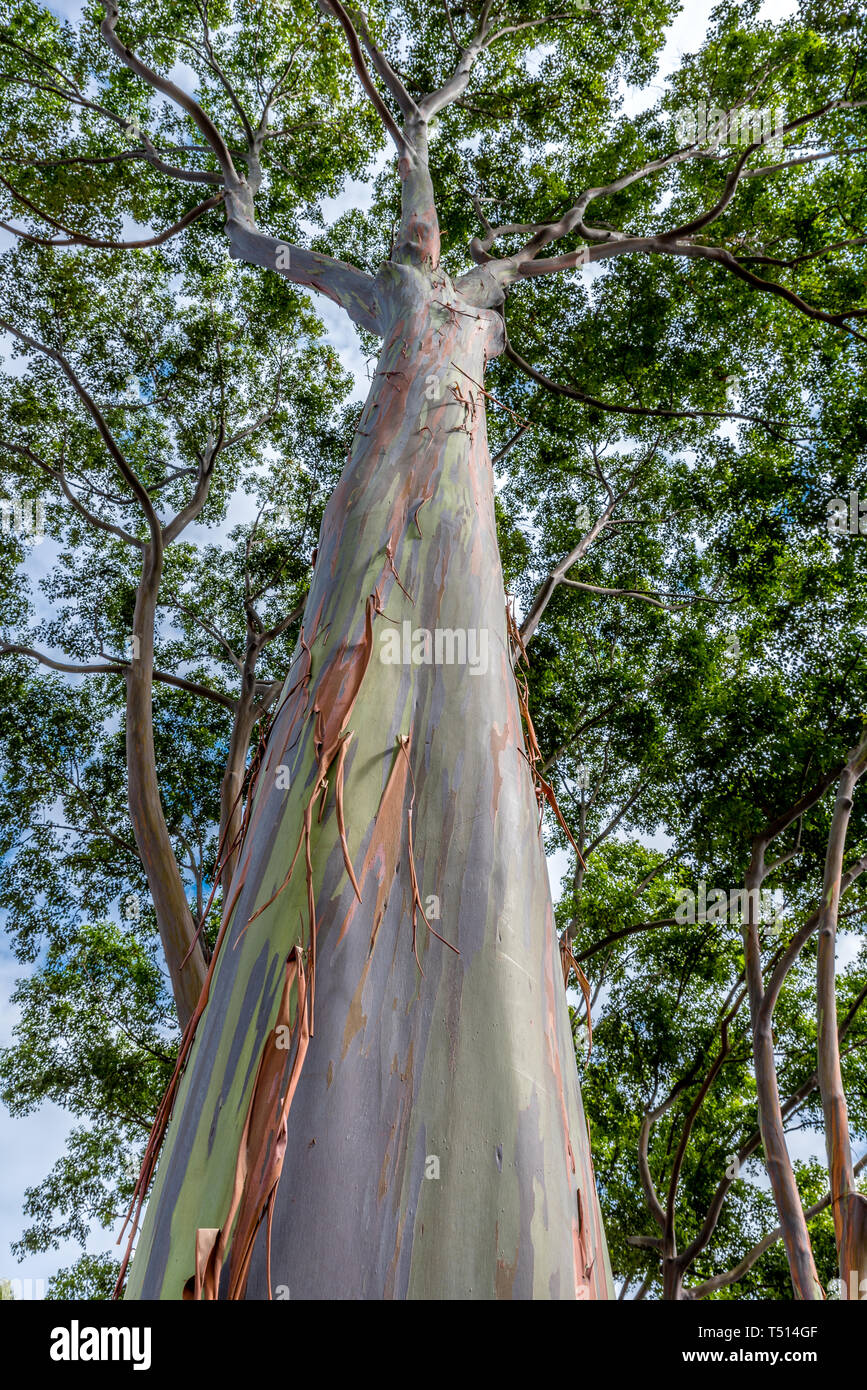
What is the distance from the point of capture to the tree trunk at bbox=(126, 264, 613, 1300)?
2.43 feet

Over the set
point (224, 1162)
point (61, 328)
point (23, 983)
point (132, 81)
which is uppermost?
point (132, 81)

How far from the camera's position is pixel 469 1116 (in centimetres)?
83

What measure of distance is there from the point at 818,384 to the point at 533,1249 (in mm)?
7035

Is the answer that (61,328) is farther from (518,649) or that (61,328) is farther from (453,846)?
(453,846)

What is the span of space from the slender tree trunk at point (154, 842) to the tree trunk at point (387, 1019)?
2.40m

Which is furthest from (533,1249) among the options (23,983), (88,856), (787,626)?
(23,983)

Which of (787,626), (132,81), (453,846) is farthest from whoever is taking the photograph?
(132,81)

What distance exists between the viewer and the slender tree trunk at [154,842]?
338 centimetres

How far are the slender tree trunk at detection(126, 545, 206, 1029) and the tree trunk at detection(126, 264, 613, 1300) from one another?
240cm

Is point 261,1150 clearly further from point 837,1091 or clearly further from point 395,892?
point 837,1091

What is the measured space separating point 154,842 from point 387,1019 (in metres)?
3.12

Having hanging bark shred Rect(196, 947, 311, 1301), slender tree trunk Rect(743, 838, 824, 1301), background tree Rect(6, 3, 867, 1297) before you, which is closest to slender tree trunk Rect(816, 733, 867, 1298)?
slender tree trunk Rect(743, 838, 824, 1301)
